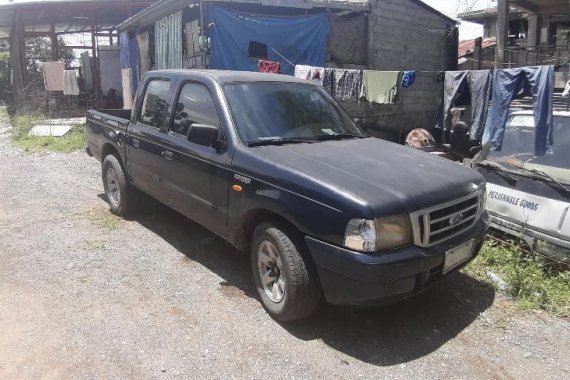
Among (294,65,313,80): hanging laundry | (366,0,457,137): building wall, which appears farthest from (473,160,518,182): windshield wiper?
(366,0,457,137): building wall

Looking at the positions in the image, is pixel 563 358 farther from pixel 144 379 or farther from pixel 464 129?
pixel 464 129

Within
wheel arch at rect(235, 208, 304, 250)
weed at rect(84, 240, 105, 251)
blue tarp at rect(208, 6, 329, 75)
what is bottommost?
weed at rect(84, 240, 105, 251)

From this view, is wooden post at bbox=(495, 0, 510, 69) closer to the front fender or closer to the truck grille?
the truck grille

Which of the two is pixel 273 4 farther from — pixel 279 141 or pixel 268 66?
pixel 279 141

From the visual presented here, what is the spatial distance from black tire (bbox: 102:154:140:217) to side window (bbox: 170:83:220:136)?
149 centimetres

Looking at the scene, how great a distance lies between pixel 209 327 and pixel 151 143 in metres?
2.23

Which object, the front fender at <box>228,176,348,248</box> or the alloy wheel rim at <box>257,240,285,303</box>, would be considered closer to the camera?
the front fender at <box>228,176,348,248</box>

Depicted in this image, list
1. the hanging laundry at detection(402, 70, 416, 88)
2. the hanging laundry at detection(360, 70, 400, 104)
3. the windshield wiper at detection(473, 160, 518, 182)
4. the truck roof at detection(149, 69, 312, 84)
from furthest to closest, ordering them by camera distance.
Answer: the hanging laundry at detection(360, 70, 400, 104), the hanging laundry at detection(402, 70, 416, 88), the windshield wiper at detection(473, 160, 518, 182), the truck roof at detection(149, 69, 312, 84)

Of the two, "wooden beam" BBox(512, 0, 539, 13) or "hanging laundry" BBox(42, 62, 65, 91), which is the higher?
"wooden beam" BBox(512, 0, 539, 13)

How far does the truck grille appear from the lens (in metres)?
3.07

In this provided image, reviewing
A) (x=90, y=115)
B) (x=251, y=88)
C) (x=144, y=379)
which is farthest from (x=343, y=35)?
(x=144, y=379)

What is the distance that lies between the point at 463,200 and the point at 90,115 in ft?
17.5

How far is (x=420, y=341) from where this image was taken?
3344 millimetres

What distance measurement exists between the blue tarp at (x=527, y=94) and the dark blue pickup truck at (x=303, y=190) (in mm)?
1902
